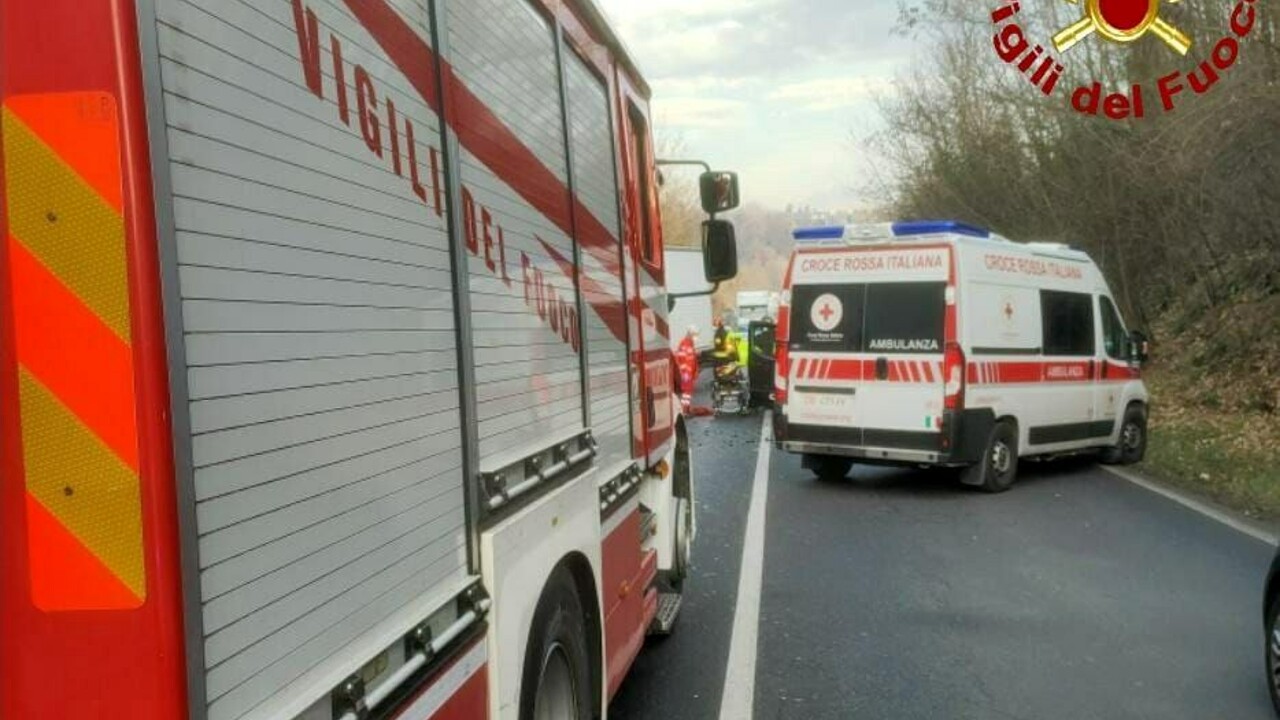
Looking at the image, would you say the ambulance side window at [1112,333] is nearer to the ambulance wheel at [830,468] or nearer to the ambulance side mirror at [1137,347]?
the ambulance side mirror at [1137,347]

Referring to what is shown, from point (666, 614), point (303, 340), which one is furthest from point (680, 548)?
point (303, 340)

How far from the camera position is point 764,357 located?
2130cm

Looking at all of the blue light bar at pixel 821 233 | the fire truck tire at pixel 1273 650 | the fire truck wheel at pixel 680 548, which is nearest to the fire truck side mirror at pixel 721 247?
the fire truck wheel at pixel 680 548

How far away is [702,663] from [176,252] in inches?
193

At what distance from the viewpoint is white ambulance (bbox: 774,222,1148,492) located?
11.5m

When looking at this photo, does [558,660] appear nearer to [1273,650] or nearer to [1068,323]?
[1273,650]

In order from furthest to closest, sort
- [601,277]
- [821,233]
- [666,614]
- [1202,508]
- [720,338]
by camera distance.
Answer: [720,338] < [821,233] < [1202,508] < [666,614] < [601,277]

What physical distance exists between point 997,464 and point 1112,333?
3176 mm

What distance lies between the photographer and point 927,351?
11.6 m

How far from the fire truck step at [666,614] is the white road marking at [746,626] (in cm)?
35

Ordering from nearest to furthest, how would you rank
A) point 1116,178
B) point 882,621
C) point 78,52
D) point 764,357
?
1. point 78,52
2. point 882,621
3. point 764,357
4. point 1116,178

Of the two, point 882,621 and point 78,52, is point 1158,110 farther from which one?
point 78,52

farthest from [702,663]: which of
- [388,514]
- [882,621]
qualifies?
[388,514]

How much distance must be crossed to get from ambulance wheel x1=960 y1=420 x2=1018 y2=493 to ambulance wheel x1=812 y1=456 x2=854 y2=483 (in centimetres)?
145
